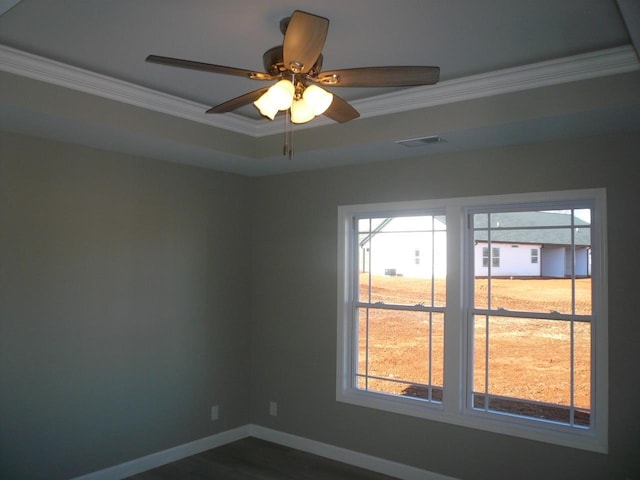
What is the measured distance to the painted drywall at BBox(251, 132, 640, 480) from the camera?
335 centimetres

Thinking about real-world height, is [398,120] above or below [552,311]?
above

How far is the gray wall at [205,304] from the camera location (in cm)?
354

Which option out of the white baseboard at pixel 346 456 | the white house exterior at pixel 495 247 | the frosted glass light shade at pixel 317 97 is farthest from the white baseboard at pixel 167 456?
the frosted glass light shade at pixel 317 97

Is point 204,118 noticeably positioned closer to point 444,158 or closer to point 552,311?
point 444,158

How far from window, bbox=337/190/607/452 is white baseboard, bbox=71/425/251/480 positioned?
1.12 metres

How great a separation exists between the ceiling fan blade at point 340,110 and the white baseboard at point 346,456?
2684 millimetres

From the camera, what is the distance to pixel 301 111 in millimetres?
2402

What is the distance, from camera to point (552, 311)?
3691mm

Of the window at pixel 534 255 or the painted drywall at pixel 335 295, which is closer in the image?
the painted drywall at pixel 335 295

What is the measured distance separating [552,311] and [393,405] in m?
1.37

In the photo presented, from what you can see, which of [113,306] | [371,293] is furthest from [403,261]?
[113,306]

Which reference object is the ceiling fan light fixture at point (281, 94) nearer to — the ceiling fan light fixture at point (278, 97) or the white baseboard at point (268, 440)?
the ceiling fan light fixture at point (278, 97)

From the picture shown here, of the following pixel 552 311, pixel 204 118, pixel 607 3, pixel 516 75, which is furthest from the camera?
pixel 204 118

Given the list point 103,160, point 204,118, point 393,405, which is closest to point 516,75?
point 204,118
